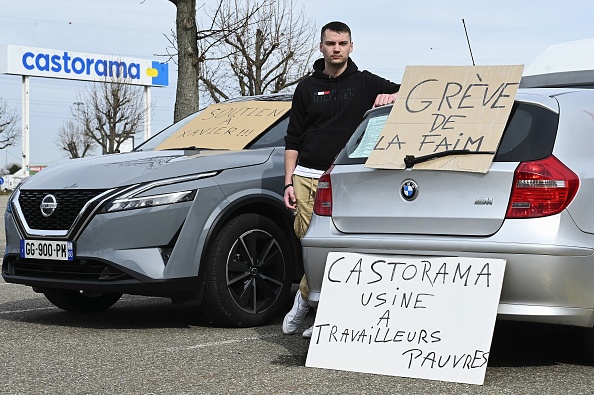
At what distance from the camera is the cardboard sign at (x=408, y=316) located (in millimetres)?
4816

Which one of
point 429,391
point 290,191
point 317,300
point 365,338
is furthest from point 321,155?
point 429,391

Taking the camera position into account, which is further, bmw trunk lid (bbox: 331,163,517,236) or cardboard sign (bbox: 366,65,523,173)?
cardboard sign (bbox: 366,65,523,173)

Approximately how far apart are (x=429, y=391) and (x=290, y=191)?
2.03m

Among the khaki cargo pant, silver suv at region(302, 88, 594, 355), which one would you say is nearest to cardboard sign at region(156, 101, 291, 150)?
the khaki cargo pant

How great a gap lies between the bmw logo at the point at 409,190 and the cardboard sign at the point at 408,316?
1.02ft

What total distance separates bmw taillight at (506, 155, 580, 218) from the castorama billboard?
59.6 m

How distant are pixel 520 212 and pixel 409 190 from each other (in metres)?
0.62

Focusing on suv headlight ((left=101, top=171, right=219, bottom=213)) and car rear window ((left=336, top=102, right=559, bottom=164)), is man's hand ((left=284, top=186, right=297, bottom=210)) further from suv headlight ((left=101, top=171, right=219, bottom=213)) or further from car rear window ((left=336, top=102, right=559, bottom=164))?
car rear window ((left=336, top=102, right=559, bottom=164))

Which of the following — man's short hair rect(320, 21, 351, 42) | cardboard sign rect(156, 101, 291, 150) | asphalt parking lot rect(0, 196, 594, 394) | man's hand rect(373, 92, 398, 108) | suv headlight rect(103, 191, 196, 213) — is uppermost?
man's short hair rect(320, 21, 351, 42)

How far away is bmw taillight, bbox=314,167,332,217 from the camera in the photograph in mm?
5570

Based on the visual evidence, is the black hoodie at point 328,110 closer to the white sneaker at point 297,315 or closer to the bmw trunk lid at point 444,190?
the bmw trunk lid at point 444,190

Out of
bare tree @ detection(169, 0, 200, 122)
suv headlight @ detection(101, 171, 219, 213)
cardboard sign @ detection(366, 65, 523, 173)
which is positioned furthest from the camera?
bare tree @ detection(169, 0, 200, 122)

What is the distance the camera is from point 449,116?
5355 millimetres

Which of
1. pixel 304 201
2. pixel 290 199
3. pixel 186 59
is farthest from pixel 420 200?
pixel 186 59
